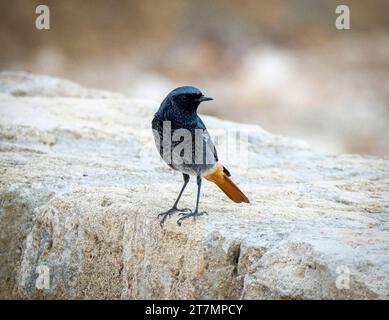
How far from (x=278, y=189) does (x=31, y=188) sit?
1.69 meters

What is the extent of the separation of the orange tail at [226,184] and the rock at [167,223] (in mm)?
58

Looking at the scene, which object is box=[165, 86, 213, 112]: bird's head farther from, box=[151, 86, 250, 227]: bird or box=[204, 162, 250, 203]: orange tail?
box=[204, 162, 250, 203]: orange tail

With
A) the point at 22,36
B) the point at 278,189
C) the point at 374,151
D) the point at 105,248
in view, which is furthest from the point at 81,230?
the point at 22,36

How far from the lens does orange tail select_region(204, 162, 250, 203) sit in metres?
4.70

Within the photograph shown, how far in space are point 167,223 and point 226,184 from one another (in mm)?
612

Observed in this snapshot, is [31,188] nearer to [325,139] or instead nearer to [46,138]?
[46,138]

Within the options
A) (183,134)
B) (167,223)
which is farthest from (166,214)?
(183,134)

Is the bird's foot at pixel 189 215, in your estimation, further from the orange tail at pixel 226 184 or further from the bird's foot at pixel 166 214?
the orange tail at pixel 226 184

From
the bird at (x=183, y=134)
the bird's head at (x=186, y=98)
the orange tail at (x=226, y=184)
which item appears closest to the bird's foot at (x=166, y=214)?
the bird at (x=183, y=134)

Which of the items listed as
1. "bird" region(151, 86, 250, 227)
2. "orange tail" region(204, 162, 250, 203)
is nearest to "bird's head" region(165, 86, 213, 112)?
"bird" region(151, 86, 250, 227)

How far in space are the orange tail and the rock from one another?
0.06 metres

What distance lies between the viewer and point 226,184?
188 inches

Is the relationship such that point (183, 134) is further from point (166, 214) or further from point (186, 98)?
point (166, 214)

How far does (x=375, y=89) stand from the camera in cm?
1392
